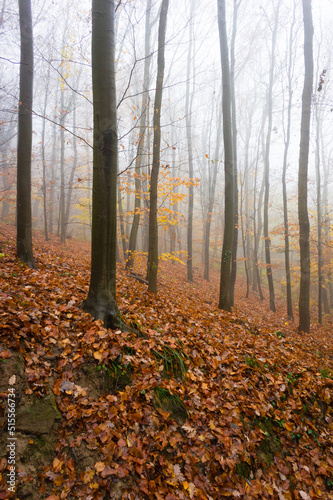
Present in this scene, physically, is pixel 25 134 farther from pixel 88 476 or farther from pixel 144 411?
pixel 88 476

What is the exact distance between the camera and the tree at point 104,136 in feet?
11.3

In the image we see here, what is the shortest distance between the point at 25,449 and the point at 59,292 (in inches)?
99.2

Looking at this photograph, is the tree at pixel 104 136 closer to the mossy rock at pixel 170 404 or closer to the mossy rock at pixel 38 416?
the mossy rock at pixel 170 404

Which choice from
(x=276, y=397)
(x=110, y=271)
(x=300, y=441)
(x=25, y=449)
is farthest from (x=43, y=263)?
(x=300, y=441)

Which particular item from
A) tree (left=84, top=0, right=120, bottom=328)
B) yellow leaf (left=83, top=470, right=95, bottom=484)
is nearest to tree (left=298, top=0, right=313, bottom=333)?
tree (left=84, top=0, right=120, bottom=328)

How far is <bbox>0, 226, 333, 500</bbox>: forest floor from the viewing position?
2209mm

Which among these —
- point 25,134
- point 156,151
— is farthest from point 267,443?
point 25,134

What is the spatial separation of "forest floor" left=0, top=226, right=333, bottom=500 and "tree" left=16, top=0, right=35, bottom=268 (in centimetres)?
132

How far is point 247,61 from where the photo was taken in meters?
14.4

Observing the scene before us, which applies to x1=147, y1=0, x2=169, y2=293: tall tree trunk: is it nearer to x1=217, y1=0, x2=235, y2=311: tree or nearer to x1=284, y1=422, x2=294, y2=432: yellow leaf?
x1=217, y1=0, x2=235, y2=311: tree

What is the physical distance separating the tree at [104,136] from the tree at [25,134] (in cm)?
303

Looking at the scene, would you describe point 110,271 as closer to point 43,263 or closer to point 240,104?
point 43,263

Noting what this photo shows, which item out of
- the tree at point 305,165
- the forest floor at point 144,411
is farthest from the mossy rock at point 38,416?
the tree at point 305,165

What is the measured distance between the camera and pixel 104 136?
3436 mm
